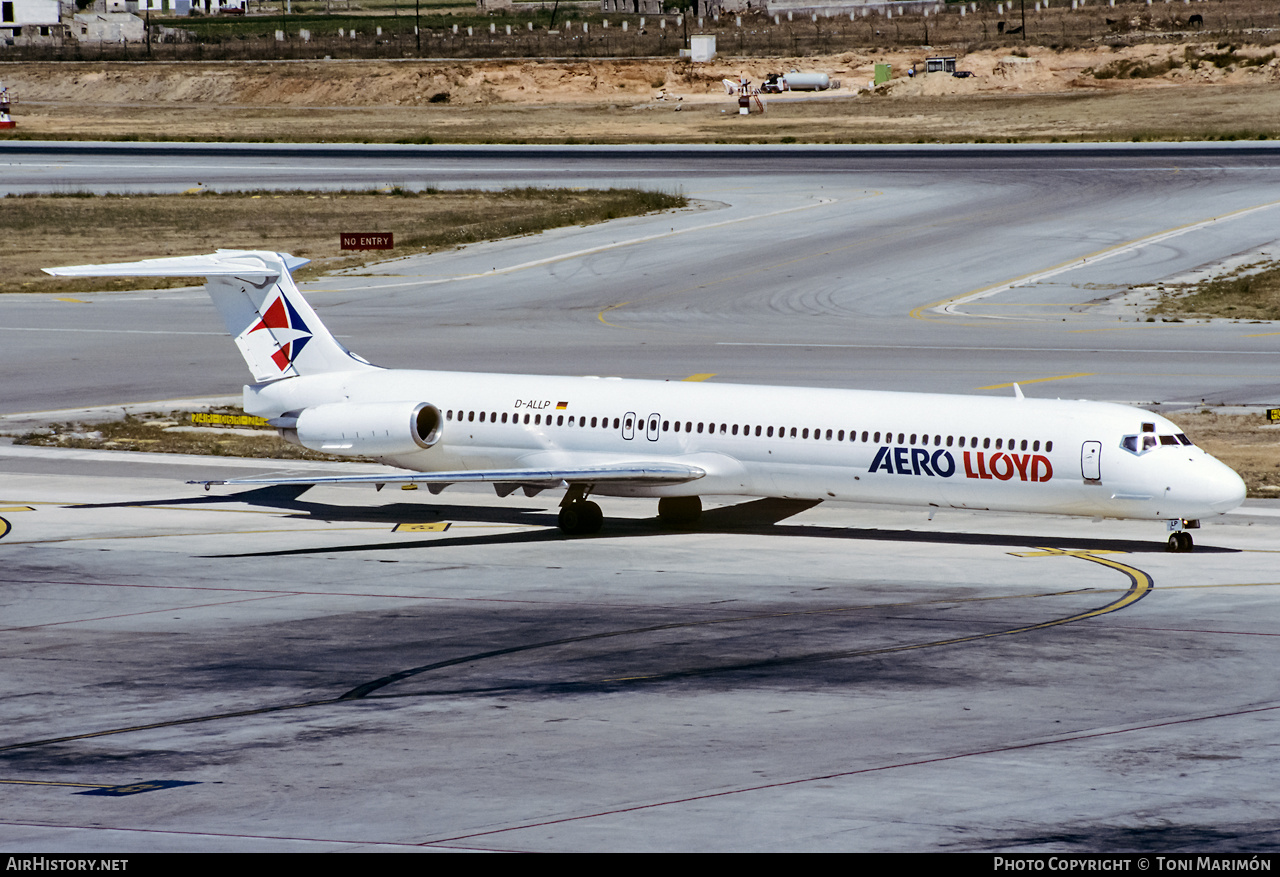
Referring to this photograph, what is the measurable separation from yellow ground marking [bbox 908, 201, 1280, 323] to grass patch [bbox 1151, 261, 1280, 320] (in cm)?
569

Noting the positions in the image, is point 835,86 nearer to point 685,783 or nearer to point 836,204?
point 836,204

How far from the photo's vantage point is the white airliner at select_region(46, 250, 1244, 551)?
32312mm

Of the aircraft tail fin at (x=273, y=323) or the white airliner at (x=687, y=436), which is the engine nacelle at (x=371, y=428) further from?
the aircraft tail fin at (x=273, y=323)

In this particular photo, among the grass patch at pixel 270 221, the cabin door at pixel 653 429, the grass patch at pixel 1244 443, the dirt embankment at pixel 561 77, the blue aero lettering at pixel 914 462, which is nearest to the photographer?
the blue aero lettering at pixel 914 462

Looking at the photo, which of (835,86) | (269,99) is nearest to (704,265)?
(835,86)

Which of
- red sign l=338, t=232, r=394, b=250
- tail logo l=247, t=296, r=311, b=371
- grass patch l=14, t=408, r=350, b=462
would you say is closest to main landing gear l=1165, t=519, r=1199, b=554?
tail logo l=247, t=296, r=311, b=371

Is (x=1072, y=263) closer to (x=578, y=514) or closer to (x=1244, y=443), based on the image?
(x=1244, y=443)

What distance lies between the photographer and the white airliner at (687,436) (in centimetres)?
3231

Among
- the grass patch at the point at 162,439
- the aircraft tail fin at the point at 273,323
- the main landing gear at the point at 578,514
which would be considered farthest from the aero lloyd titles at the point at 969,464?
the grass patch at the point at 162,439

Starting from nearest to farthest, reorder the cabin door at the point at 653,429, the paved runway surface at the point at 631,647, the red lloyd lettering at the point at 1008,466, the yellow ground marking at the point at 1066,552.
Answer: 1. the paved runway surface at the point at 631,647
2. the red lloyd lettering at the point at 1008,466
3. the yellow ground marking at the point at 1066,552
4. the cabin door at the point at 653,429

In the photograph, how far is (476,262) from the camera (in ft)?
263

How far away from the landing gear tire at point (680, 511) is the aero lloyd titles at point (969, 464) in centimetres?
483

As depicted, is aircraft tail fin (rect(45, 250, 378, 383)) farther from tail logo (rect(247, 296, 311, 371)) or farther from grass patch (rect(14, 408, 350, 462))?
grass patch (rect(14, 408, 350, 462))

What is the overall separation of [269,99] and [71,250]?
83.5 metres
